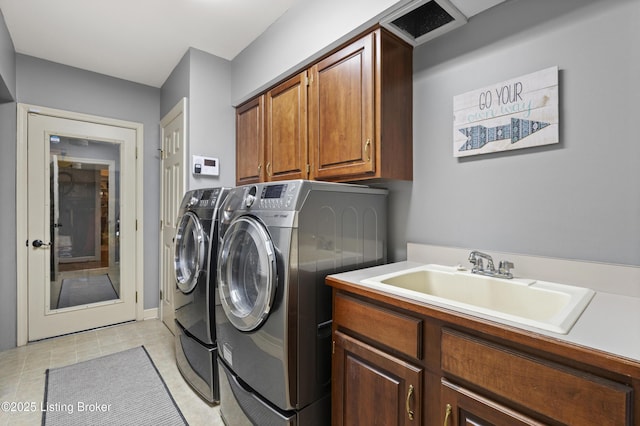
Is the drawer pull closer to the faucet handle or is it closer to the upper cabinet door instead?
the faucet handle

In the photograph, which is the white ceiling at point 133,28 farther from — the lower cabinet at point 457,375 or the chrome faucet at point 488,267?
the lower cabinet at point 457,375

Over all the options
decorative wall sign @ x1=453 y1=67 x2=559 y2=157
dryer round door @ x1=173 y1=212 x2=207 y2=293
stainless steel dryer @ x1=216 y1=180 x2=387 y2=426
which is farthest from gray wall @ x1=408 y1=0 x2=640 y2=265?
dryer round door @ x1=173 y1=212 x2=207 y2=293

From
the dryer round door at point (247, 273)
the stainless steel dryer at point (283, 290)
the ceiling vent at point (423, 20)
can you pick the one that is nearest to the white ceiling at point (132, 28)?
the ceiling vent at point (423, 20)

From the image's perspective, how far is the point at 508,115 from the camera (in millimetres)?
1475

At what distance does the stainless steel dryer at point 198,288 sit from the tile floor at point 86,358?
3.8 inches

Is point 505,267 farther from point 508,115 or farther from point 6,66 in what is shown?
point 6,66

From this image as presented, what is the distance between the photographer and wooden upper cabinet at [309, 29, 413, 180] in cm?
166

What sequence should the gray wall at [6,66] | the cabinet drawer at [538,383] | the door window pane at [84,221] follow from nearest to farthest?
the cabinet drawer at [538,383] → the gray wall at [6,66] → the door window pane at [84,221]

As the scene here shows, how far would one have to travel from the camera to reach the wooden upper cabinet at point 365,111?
65.4 inches

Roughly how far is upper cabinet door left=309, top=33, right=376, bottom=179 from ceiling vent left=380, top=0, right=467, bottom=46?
143 mm

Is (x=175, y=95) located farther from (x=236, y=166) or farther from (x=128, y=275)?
(x=128, y=275)

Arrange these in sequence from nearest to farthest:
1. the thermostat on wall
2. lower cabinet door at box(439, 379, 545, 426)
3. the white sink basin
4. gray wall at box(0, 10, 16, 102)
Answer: lower cabinet door at box(439, 379, 545, 426)
the white sink basin
gray wall at box(0, 10, 16, 102)
the thermostat on wall

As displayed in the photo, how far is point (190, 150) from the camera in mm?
2680

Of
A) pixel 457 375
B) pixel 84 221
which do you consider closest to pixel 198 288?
pixel 457 375
